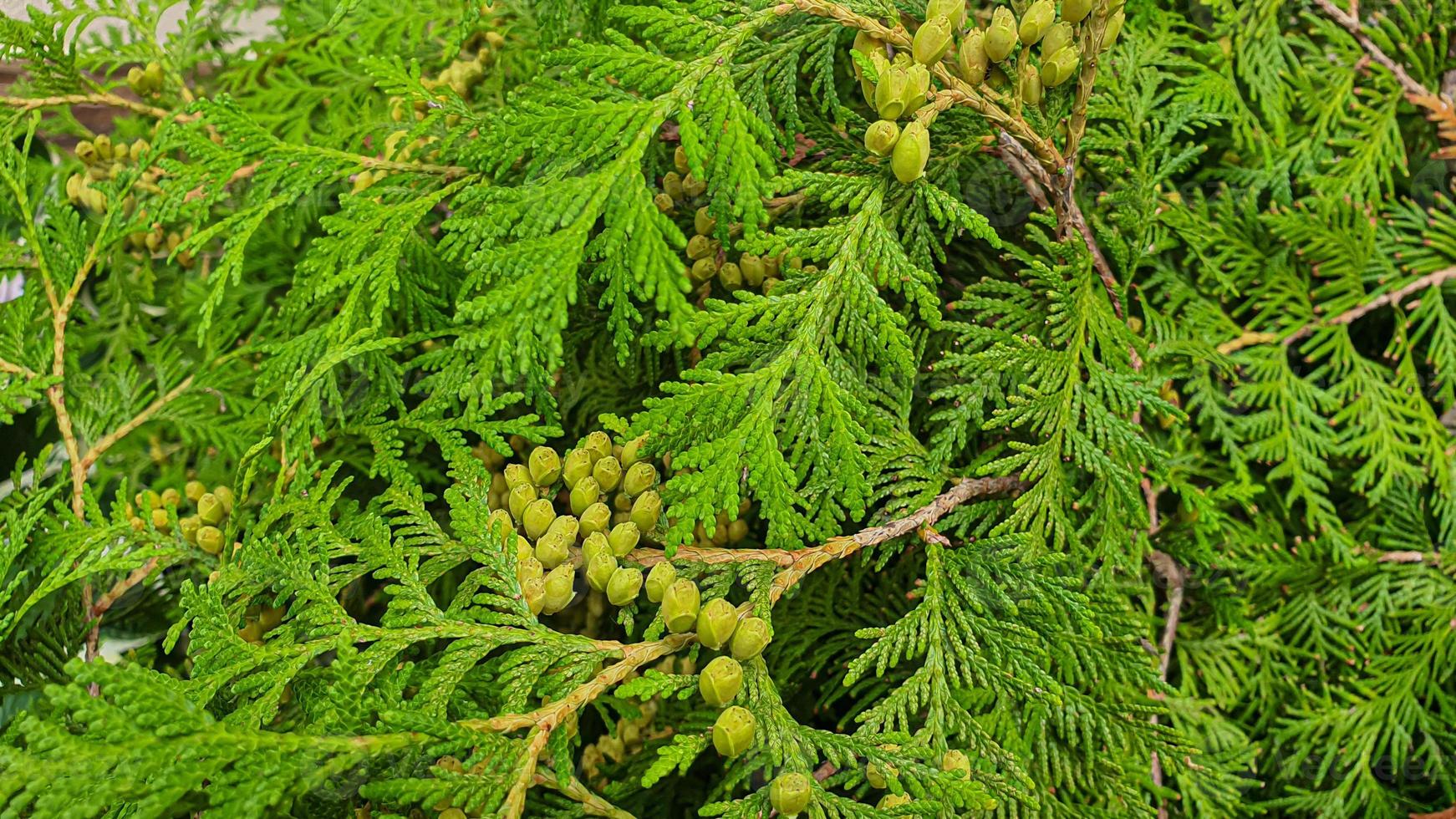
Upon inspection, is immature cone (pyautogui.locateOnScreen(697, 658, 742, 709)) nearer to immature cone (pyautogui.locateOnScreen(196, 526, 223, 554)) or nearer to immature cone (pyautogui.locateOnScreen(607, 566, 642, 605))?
immature cone (pyautogui.locateOnScreen(607, 566, 642, 605))

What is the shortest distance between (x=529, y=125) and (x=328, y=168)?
6.4 inches

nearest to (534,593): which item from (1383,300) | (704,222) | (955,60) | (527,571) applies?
(527,571)

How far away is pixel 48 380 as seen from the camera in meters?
0.60

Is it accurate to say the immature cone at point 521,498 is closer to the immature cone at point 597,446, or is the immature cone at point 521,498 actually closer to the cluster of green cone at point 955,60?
the immature cone at point 597,446

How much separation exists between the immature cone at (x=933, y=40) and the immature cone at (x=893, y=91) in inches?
0.4

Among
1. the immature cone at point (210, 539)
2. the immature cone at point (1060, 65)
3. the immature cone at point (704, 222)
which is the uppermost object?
the immature cone at point (1060, 65)

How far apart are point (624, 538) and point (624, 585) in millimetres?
27

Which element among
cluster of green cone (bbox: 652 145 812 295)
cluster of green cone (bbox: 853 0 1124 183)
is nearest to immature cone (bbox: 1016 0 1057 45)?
cluster of green cone (bbox: 853 0 1124 183)

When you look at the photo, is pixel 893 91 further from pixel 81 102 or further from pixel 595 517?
pixel 81 102

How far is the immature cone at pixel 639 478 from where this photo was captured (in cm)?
47

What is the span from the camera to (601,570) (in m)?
0.44

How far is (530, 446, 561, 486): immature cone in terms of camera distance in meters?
0.48

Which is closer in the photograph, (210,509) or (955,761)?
(955,761)

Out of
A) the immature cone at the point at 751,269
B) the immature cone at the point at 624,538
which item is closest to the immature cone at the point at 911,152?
the immature cone at the point at 751,269
